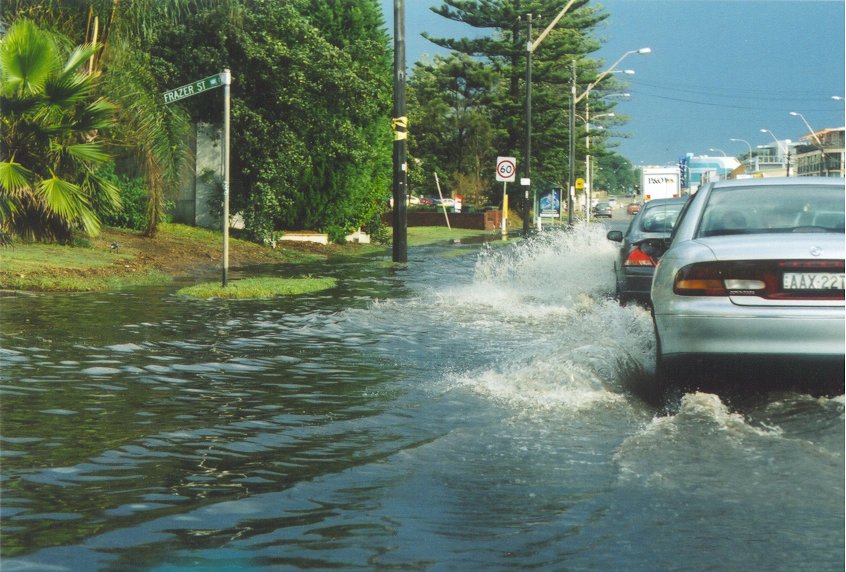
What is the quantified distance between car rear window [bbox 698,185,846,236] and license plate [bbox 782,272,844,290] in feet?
3.14

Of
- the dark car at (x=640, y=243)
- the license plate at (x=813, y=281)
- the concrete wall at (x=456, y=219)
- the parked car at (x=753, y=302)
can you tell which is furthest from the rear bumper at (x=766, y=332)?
the concrete wall at (x=456, y=219)

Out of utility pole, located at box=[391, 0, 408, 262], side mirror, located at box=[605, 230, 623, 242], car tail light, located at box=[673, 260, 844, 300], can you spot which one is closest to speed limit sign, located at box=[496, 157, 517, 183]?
utility pole, located at box=[391, 0, 408, 262]

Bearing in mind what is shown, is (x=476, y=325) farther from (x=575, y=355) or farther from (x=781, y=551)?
(x=781, y=551)

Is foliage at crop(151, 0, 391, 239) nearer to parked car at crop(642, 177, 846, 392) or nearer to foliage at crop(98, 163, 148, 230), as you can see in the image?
foliage at crop(98, 163, 148, 230)

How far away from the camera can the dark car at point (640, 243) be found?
556 inches

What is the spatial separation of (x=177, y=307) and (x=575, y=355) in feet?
23.4

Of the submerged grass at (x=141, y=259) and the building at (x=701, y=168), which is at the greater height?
the building at (x=701, y=168)

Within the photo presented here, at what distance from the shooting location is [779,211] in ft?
27.2

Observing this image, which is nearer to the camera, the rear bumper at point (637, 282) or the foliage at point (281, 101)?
the rear bumper at point (637, 282)

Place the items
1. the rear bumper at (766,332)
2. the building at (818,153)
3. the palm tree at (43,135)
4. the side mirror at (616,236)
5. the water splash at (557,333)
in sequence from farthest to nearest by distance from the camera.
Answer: the building at (818,153)
the palm tree at (43,135)
the side mirror at (616,236)
the water splash at (557,333)
the rear bumper at (766,332)

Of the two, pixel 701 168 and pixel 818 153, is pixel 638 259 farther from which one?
pixel 818 153

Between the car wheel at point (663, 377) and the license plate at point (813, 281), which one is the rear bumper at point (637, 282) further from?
the license plate at point (813, 281)

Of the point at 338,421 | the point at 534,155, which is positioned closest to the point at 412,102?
the point at 534,155

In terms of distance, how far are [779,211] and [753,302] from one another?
1.39 metres
